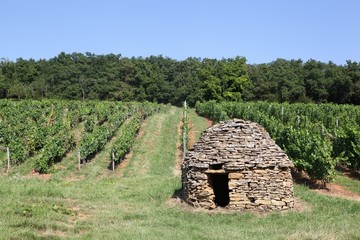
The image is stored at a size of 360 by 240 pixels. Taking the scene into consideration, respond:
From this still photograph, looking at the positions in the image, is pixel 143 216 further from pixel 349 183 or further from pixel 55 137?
pixel 55 137

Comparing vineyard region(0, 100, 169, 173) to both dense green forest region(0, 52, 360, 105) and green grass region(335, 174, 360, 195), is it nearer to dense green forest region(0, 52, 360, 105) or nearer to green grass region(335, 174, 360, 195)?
green grass region(335, 174, 360, 195)

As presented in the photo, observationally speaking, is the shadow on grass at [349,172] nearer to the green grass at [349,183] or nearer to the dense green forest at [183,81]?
the green grass at [349,183]

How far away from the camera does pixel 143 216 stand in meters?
14.0

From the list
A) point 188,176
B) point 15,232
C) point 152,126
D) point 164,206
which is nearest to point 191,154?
point 188,176

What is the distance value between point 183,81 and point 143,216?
83712mm

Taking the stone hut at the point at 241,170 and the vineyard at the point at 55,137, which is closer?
the stone hut at the point at 241,170

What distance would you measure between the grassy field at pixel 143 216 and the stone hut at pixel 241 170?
1.87 feet

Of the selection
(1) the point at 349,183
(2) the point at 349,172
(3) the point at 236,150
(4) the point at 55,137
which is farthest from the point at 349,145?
(4) the point at 55,137

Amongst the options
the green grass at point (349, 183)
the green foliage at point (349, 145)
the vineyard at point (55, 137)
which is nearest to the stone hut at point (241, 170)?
the green grass at point (349, 183)

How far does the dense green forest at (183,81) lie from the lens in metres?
77.1

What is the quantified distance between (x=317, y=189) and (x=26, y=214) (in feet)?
44.2

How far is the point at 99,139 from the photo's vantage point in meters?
29.6

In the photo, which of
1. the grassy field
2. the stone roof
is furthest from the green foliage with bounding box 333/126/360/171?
the stone roof

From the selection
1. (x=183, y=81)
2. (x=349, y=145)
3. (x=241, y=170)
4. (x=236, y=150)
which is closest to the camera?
(x=241, y=170)
